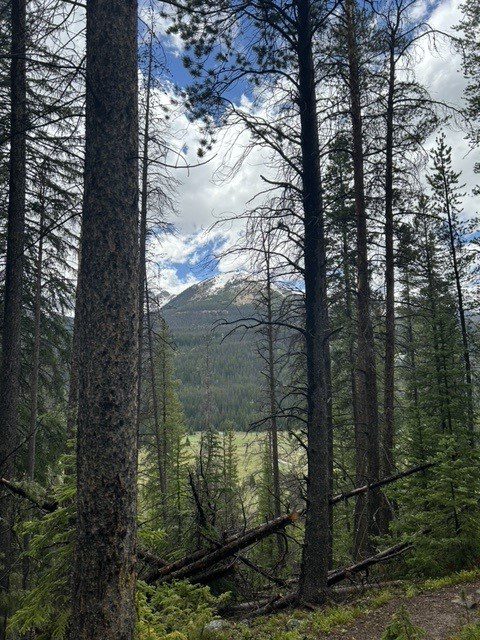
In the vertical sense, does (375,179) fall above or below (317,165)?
above

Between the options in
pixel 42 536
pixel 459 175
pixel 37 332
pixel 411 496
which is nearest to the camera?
pixel 42 536

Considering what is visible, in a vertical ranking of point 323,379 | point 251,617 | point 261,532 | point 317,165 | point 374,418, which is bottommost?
point 251,617

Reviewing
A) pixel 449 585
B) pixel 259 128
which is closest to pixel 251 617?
pixel 449 585

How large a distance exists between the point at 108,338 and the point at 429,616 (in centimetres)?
510

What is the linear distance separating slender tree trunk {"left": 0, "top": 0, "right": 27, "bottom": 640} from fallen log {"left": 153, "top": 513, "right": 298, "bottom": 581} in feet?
8.78

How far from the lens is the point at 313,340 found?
20.0 feet

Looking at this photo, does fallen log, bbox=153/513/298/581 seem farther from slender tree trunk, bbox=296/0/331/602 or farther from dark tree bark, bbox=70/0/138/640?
dark tree bark, bbox=70/0/138/640

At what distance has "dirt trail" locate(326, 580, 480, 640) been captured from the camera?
458 centimetres

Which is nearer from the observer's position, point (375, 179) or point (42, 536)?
point (42, 536)

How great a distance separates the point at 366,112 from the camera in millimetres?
10172

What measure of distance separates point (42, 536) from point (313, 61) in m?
7.42

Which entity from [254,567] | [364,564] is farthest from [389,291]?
[254,567]

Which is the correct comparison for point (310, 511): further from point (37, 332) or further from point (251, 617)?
point (37, 332)

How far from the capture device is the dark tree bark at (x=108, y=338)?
3064 millimetres
